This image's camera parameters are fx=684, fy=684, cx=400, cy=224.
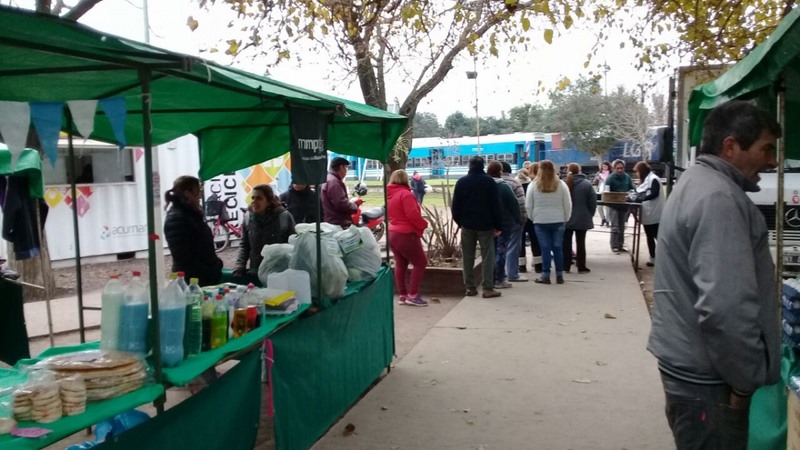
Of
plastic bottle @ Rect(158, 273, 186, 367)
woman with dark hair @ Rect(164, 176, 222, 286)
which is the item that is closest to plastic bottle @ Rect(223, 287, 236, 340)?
plastic bottle @ Rect(158, 273, 186, 367)

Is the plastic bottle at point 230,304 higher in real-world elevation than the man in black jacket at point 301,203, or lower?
lower

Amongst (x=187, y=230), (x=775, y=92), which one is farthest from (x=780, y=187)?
(x=187, y=230)

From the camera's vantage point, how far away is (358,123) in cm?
645

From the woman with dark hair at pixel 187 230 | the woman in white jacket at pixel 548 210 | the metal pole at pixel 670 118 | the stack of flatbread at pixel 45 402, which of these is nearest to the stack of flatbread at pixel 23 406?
the stack of flatbread at pixel 45 402

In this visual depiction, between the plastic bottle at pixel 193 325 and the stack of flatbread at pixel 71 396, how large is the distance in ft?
2.27

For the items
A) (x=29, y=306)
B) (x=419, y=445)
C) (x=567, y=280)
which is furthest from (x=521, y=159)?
(x=419, y=445)

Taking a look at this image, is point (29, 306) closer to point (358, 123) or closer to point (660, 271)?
point (358, 123)

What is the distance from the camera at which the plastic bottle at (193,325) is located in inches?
137

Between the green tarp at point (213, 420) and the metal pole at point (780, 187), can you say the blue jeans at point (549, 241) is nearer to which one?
the metal pole at point (780, 187)

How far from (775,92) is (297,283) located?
124 inches

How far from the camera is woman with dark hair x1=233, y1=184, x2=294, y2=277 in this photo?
633 centimetres

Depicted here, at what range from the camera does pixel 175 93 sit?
463 cm

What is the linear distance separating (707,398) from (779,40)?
1.71 meters

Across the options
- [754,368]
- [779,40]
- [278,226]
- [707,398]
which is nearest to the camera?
[754,368]
